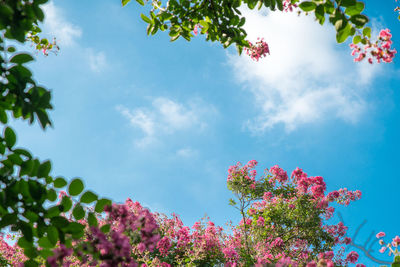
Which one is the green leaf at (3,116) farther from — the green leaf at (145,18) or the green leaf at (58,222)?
the green leaf at (145,18)

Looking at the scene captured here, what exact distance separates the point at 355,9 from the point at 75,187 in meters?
2.76

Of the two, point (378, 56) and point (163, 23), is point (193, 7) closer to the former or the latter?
point (163, 23)

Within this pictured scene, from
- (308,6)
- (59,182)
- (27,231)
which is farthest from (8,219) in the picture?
(308,6)

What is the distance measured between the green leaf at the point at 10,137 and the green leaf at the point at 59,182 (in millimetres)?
518

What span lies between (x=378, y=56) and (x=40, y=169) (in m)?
3.06

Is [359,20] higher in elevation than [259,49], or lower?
lower

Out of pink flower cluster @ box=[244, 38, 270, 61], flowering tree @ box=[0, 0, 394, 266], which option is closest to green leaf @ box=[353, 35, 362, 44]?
flowering tree @ box=[0, 0, 394, 266]

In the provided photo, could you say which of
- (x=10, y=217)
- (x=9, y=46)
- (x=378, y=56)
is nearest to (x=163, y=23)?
(x=9, y=46)

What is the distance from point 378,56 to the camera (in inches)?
114

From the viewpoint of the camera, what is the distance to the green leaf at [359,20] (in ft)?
8.73

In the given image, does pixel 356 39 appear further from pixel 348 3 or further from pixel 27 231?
pixel 27 231

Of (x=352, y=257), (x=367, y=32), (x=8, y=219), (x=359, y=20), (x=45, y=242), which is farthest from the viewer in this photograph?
(x=352, y=257)

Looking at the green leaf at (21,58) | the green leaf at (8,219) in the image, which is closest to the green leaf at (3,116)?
the green leaf at (21,58)

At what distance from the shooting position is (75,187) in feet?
8.01
